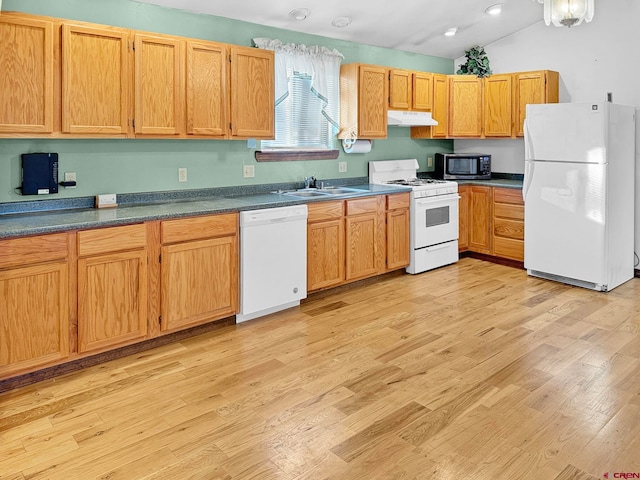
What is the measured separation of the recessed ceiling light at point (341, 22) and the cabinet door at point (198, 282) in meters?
2.29

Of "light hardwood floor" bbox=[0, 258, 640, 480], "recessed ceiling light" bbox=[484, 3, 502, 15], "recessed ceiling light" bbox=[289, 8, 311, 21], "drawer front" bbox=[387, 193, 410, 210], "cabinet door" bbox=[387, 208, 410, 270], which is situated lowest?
"light hardwood floor" bbox=[0, 258, 640, 480]

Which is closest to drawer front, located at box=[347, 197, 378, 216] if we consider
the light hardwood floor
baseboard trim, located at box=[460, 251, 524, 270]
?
the light hardwood floor

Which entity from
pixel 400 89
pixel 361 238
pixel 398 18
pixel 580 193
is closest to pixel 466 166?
pixel 400 89

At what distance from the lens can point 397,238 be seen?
5.16m

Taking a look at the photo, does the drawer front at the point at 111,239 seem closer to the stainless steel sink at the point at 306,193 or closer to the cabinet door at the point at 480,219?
the stainless steel sink at the point at 306,193

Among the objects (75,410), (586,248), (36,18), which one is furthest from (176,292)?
(586,248)

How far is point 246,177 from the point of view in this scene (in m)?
4.50

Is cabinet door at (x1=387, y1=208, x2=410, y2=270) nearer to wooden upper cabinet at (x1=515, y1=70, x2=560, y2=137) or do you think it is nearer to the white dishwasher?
the white dishwasher

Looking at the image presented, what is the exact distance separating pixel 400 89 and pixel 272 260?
8.27ft

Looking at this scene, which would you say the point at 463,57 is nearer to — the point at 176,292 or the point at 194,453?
the point at 176,292

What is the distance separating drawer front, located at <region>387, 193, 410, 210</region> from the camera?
502 cm

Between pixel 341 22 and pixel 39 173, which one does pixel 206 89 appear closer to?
pixel 39 173

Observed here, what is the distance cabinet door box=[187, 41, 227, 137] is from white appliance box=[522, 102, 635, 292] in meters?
2.96

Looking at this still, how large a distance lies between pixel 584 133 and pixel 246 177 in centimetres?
300
